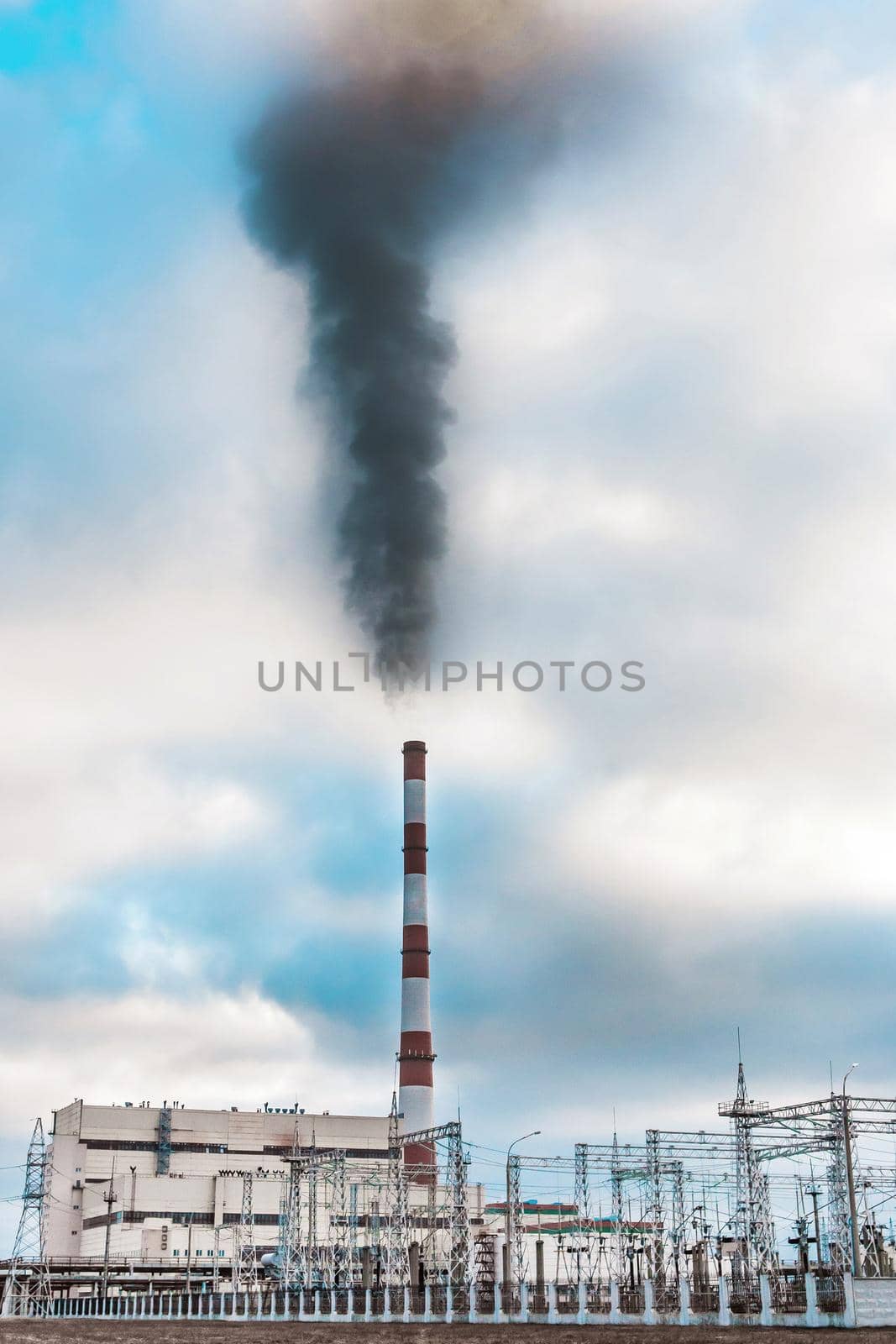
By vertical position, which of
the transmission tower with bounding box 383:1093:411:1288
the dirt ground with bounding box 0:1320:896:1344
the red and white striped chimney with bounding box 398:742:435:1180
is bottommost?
the dirt ground with bounding box 0:1320:896:1344

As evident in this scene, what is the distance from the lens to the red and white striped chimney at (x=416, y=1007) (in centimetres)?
8831

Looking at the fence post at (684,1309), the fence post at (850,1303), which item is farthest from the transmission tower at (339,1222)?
the fence post at (850,1303)

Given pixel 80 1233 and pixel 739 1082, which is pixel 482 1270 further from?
pixel 80 1233

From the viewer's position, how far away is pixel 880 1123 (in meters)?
60.2

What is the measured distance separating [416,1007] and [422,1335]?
44547mm

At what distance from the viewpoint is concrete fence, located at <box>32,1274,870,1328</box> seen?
43.5 meters

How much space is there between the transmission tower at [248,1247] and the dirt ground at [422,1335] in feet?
65.3

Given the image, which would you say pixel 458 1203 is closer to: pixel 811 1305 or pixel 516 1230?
pixel 516 1230

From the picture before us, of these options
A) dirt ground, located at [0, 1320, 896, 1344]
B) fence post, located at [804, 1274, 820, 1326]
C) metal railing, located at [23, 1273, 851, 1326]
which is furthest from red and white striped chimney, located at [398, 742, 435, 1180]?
fence post, located at [804, 1274, 820, 1326]

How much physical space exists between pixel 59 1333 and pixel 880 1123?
33458mm

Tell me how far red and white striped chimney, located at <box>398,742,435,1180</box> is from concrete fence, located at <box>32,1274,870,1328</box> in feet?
47.8

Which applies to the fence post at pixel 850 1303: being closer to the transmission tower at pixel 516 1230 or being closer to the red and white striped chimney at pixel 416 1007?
the transmission tower at pixel 516 1230

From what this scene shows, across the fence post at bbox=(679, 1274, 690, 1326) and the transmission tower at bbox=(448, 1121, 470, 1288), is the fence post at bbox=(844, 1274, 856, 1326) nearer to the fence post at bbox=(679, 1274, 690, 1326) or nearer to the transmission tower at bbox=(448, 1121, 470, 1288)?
the fence post at bbox=(679, 1274, 690, 1326)

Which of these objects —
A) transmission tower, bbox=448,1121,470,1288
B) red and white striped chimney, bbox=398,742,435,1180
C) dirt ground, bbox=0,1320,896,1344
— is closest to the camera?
dirt ground, bbox=0,1320,896,1344
